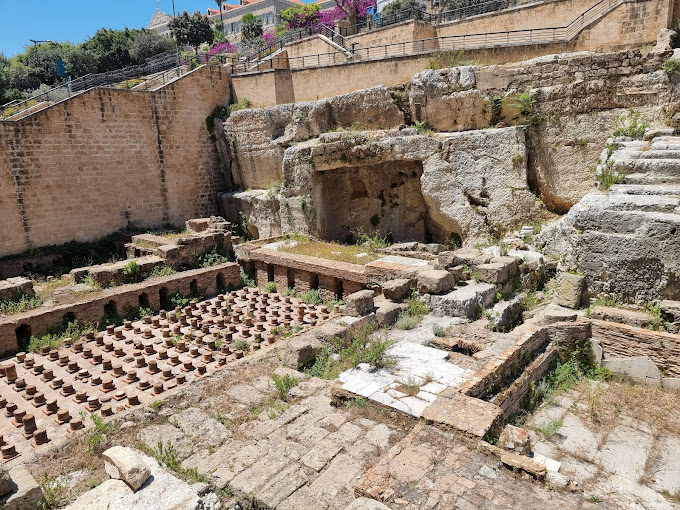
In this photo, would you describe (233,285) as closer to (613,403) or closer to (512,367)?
(512,367)

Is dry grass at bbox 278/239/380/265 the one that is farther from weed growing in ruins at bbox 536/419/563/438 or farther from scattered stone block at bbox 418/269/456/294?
weed growing in ruins at bbox 536/419/563/438

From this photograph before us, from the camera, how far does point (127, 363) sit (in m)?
8.41

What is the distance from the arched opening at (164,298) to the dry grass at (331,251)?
3.10 m

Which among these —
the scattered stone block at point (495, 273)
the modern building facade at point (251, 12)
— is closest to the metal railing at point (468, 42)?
the scattered stone block at point (495, 273)

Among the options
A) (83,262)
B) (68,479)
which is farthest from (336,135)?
(68,479)

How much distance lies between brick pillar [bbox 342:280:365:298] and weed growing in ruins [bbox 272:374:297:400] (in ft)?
15.0

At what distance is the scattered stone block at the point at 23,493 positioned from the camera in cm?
398

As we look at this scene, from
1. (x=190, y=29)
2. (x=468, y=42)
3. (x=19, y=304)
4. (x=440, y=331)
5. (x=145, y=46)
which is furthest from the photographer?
(x=145, y=46)

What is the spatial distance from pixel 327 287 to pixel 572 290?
17.6 feet

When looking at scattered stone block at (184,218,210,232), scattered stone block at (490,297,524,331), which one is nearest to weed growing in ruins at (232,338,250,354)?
scattered stone block at (490,297,524,331)

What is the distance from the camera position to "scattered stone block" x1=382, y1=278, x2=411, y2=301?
885cm

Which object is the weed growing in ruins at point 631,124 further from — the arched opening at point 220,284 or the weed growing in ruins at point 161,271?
the weed growing in ruins at point 161,271

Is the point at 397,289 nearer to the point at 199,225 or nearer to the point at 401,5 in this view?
the point at 199,225

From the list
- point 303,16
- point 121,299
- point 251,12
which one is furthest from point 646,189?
point 251,12
